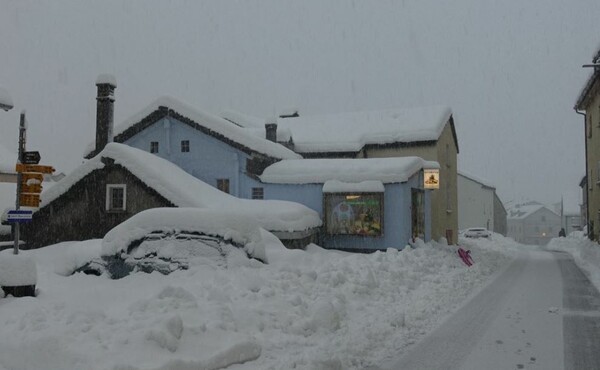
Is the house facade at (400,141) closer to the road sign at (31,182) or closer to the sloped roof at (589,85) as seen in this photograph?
the sloped roof at (589,85)

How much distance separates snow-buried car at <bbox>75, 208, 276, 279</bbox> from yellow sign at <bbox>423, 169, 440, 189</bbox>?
12143mm

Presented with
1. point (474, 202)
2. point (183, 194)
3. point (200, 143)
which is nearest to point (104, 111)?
point (200, 143)

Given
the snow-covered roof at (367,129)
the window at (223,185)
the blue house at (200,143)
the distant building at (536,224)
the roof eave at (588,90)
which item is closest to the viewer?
the blue house at (200,143)

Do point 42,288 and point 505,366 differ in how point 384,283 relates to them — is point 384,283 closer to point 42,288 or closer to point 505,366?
point 505,366

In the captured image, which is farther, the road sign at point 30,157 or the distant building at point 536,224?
the distant building at point 536,224

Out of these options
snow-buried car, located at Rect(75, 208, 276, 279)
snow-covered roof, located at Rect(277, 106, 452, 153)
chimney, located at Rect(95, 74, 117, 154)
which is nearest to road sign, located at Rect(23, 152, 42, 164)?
snow-buried car, located at Rect(75, 208, 276, 279)

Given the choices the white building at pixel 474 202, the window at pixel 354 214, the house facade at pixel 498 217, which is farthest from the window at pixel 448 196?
the house facade at pixel 498 217

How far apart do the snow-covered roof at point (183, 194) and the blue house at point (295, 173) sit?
123 cm

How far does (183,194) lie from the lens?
18.6 metres

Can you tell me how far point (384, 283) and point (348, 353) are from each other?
5.35 m

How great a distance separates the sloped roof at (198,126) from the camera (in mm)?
23266

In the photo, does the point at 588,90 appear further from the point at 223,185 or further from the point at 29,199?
the point at 29,199

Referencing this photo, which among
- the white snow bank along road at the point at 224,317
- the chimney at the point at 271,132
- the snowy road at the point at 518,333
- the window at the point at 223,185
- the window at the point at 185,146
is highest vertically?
the chimney at the point at 271,132

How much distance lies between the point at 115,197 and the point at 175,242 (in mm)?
9770
